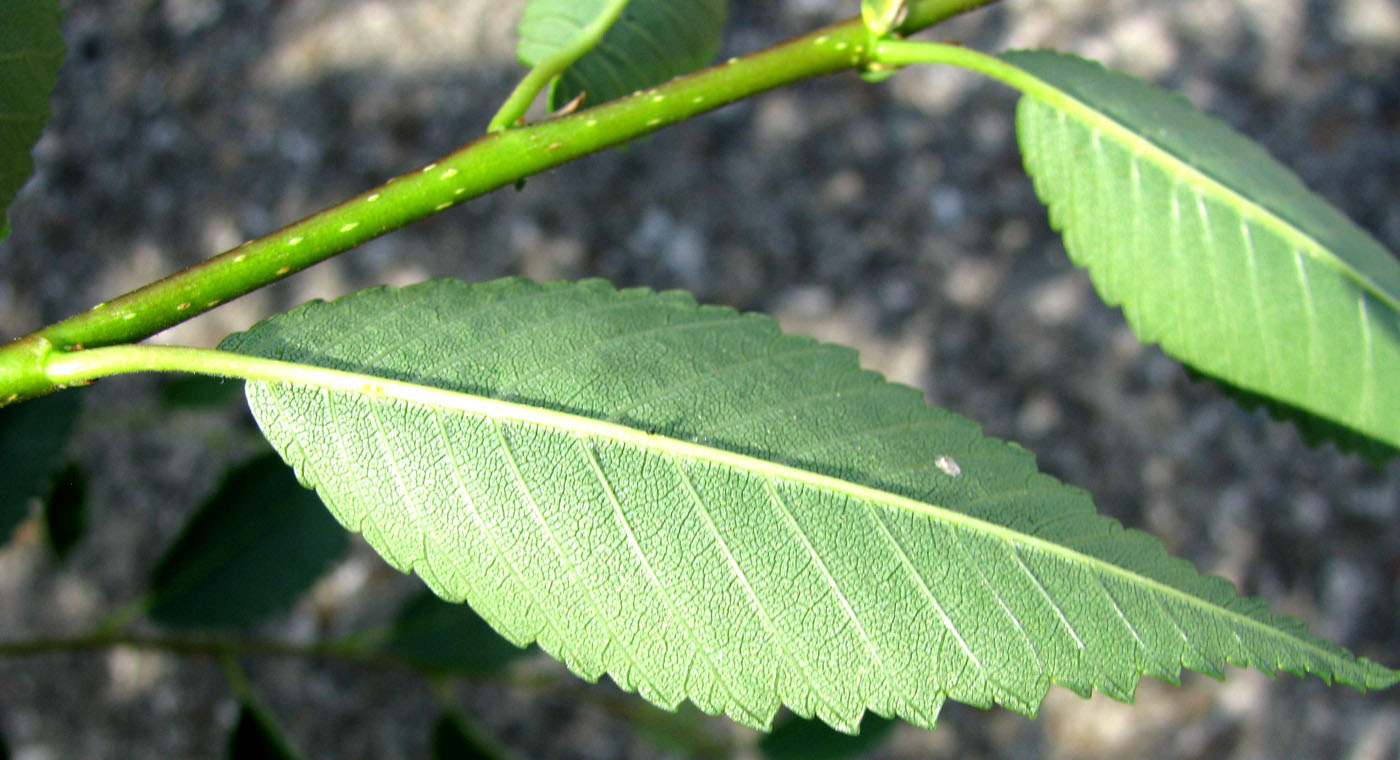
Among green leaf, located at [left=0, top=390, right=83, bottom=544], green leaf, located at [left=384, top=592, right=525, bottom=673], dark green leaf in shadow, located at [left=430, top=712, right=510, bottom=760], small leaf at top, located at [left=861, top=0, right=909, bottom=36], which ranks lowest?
dark green leaf in shadow, located at [left=430, top=712, right=510, bottom=760]

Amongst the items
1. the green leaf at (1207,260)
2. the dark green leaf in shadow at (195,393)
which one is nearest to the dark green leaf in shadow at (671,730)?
the dark green leaf in shadow at (195,393)

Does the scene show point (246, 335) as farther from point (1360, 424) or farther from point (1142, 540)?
point (1360, 424)

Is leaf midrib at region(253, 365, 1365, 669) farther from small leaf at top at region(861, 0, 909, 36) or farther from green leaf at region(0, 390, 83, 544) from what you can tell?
green leaf at region(0, 390, 83, 544)

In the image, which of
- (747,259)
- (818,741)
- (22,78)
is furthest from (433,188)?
(747,259)

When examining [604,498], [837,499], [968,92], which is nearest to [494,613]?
[604,498]

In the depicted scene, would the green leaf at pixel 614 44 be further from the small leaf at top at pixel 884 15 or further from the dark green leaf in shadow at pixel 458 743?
the dark green leaf in shadow at pixel 458 743

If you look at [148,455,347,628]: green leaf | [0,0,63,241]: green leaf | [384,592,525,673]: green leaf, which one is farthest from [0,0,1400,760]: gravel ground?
[0,0,63,241]: green leaf
